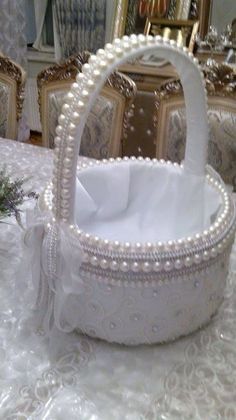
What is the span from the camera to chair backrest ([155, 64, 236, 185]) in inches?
51.1

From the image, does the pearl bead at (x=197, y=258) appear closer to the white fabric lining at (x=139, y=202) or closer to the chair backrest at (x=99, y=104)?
the white fabric lining at (x=139, y=202)

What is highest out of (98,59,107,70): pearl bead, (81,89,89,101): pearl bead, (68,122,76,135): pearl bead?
(98,59,107,70): pearl bead

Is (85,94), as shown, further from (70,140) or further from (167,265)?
(167,265)

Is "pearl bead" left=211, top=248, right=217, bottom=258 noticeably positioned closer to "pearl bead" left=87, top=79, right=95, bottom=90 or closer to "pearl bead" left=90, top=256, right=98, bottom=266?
"pearl bead" left=90, top=256, right=98, bottom=266

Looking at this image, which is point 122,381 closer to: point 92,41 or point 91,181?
point 91,181

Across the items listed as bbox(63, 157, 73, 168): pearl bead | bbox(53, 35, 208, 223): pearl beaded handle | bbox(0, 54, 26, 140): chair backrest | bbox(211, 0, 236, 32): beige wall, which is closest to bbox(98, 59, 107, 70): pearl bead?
bbox(53, 35, 208, 223): pearl beaded handle

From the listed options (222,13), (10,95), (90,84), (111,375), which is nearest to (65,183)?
(90,84)

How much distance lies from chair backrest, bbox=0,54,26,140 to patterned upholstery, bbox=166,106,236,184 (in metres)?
0.59

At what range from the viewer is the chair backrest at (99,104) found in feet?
4.83

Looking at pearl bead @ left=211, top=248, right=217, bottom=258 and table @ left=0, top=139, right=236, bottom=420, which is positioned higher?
pearl bead @ left=211, top=248, right=217, bottom=258

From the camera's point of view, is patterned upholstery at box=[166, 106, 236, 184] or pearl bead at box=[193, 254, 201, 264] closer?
pearl bead at box=[193, 254, 201, 264]

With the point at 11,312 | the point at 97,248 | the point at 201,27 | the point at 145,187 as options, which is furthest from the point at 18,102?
the point at 201,27

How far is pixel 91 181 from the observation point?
2.79 ft

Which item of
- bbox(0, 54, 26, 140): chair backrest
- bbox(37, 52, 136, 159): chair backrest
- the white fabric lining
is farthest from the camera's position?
bbox(0, 54, 26, 140): chair backrest
